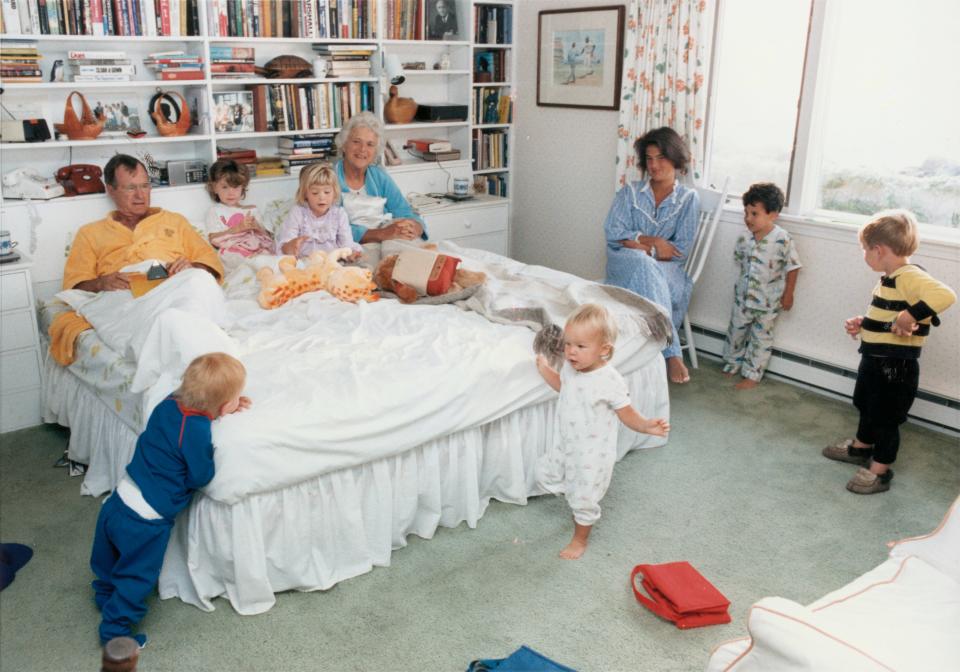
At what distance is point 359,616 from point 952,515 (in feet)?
4.87

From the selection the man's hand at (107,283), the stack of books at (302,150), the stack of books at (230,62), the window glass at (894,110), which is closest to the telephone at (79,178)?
the man's hand at (107,283)

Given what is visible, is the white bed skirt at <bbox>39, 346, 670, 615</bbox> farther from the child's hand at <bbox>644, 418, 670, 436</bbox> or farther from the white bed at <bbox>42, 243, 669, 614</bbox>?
the child's hand at <bbox>644, 418, 670, 436</bbox>

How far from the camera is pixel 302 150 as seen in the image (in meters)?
4.24

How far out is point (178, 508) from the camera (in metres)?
2.08

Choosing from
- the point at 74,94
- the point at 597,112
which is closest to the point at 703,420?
the point at 597,112

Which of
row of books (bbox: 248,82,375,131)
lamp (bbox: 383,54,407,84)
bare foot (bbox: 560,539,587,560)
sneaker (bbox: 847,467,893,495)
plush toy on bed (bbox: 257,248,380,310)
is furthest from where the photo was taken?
lamp (bbox: 383,54,407,84)

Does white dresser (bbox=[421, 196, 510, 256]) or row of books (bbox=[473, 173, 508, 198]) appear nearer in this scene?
white dresser (bbox=[421, 196, 510, 256])

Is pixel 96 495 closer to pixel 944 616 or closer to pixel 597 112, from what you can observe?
pixel 944 616

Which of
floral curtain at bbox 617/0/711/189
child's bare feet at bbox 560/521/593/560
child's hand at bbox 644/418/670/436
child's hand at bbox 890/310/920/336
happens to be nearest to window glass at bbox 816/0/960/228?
floral curtain at bbox 617/0/711/189

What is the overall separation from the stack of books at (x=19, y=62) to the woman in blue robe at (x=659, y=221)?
2654 millimetres

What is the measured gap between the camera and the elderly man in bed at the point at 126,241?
10.7ft

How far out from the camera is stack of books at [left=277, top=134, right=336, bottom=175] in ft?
13.8

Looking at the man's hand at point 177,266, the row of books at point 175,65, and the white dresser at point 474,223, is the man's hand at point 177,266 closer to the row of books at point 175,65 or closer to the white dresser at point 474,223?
the row of books at point 175,65

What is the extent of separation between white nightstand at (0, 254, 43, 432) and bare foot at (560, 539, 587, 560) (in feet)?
7.39
